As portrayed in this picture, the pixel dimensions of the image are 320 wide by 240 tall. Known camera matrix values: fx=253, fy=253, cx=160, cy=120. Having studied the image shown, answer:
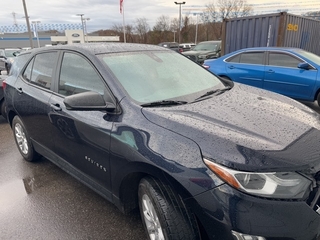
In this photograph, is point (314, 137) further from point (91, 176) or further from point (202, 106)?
point (91, 176)

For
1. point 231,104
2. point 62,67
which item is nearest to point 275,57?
point 231,104

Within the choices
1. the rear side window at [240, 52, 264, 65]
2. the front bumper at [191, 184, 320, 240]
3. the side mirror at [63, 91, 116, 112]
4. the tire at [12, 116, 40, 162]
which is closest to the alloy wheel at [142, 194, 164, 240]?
the front bumper at [191, 184, 320, 240]

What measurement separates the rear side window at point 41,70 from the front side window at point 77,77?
27 centimetres

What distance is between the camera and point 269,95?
8.66ft

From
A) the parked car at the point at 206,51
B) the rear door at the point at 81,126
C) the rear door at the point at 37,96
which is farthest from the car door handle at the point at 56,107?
the parked car at the point at 206,51

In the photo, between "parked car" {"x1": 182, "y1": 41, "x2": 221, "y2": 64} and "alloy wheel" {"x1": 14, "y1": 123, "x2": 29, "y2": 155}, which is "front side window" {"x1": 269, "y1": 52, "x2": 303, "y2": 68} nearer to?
"alloy wheel" {"x1": 14, "y1": 123, "x2": 29, "y2": 155}

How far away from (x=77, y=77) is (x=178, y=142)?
4.66 feet

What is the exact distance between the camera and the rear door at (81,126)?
217cm

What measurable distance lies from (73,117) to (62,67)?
2.19ft

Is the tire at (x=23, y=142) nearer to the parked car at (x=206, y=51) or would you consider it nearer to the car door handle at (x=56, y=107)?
the car door handle at (x=56, y=107)

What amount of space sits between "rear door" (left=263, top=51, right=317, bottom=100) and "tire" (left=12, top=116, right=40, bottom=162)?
18.3 feet

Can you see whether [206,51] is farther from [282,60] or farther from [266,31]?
[282,60]

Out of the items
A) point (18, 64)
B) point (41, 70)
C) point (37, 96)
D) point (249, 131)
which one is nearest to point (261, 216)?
point (249, 131)

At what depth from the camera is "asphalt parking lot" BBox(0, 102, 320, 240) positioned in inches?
92.8
